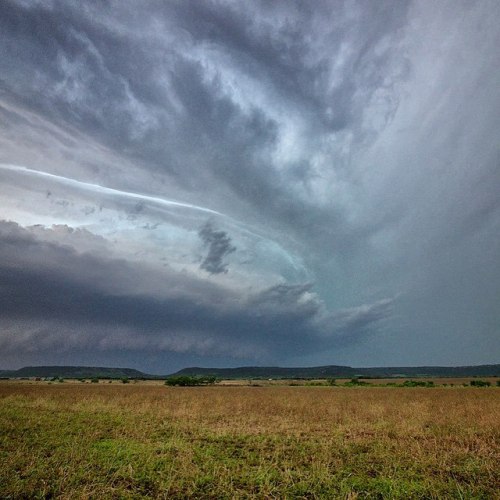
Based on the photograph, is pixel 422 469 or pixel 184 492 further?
pixel 422 469

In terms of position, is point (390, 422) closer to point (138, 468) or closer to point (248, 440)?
point (248, 440)

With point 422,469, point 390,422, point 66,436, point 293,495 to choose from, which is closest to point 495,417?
point 390,422

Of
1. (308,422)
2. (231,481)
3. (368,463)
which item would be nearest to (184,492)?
(231,481)

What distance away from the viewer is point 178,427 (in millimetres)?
18438

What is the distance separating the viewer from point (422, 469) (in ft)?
35.7

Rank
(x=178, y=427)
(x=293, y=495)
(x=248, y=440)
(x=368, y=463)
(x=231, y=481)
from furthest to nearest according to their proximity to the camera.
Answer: (x=178, y=427) → (x=248, y=440) → (x=368, y=463) → (x=231, y=481) → (x=293, y=495)

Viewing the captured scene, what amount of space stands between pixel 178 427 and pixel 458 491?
1326 centimetres

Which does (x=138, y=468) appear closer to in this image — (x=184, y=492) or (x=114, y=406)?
(x=184, y=492)

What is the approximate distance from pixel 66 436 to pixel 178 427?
5.25m

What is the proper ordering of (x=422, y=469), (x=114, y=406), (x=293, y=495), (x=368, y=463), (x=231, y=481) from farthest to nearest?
(x=114, y=406) → (x=368, y=463) → (x=422, y=469) → (x=231, y=481) → (x=293, y=495)

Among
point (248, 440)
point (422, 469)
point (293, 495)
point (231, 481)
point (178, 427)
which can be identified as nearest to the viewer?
point (293, 495)

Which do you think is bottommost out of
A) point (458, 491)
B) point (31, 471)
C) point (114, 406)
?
point (458, 491)

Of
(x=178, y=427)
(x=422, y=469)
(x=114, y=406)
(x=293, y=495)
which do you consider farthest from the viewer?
(x=114, y=406)

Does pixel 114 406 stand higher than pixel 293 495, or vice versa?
pixel 114 406
